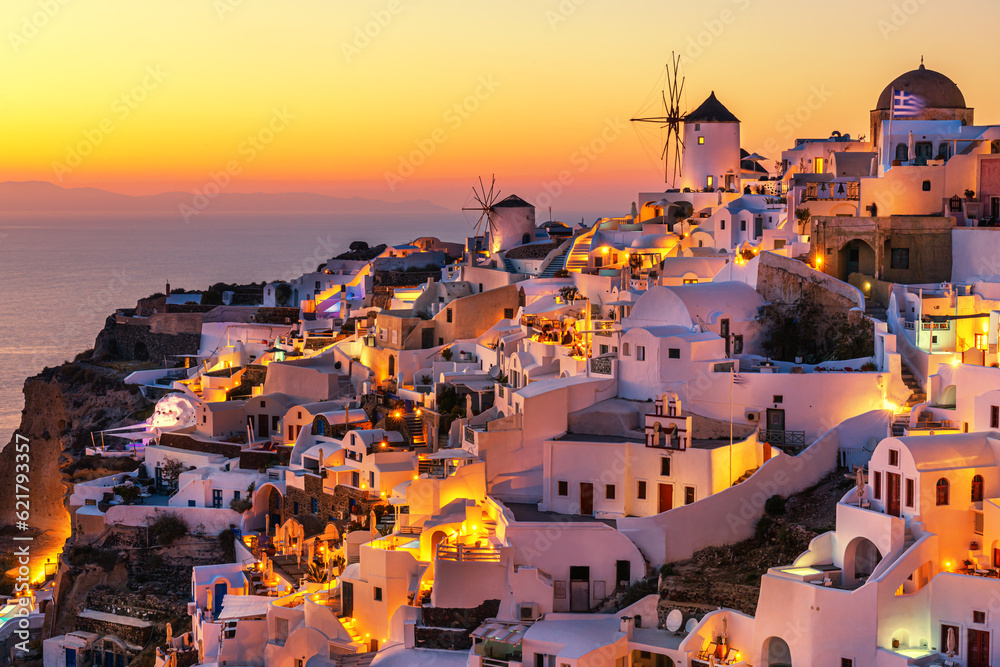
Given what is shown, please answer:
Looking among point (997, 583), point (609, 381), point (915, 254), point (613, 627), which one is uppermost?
point (915, 254)

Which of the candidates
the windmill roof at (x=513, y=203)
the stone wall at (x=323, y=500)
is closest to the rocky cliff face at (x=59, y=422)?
the stone wall at (x=323, y=500)

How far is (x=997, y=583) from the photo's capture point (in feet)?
64.0

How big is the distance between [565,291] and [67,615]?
1496 cm

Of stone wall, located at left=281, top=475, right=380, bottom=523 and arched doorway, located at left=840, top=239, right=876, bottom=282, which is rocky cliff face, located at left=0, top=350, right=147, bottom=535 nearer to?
stone wall, located at left=281, top=475, right=380, bottom=523

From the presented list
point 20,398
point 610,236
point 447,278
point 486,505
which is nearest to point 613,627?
point 486,505

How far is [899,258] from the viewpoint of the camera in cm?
2995

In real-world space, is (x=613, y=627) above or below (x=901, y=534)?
below

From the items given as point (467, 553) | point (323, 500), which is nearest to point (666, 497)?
point (467, 553)

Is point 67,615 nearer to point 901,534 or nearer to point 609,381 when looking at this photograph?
point 609,381

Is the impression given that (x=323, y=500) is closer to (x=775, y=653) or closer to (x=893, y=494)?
(x=775, y=653)

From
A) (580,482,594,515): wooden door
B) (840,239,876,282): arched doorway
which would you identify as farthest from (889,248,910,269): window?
(580,482,594,515): wooden door

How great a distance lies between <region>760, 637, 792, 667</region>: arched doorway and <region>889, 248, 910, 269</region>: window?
11450 millimetres

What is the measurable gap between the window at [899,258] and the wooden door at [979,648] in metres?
11.9

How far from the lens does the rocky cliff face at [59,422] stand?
42.8 m
